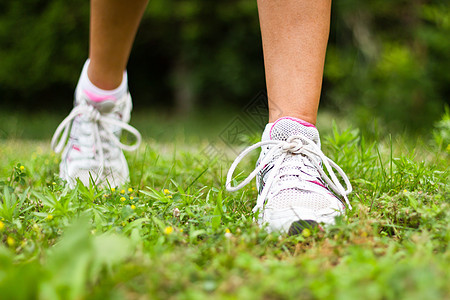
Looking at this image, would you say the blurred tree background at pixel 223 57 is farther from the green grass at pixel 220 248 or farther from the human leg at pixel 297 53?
the green grass at pixel 220 248

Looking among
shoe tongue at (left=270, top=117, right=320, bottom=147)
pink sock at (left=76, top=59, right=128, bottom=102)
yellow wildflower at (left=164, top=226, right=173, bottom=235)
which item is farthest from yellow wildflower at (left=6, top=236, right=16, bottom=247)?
pink sock at (left=76, top=59, right=128, bottom=102)

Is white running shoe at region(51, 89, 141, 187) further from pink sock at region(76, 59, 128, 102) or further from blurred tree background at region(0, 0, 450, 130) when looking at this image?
blurred tree background at region(0, 0, 450, 130)

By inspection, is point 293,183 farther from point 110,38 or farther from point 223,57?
point 223,57

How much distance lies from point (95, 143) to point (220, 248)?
99 centimetres

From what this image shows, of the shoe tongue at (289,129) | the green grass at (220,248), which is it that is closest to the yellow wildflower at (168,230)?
the green grass at (220,248)

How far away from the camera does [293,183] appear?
Answer: 1213mm

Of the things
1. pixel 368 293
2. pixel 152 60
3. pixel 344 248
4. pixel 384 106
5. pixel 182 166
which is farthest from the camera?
pixel 152 60

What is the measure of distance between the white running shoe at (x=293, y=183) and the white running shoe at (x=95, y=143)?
673 millimetres

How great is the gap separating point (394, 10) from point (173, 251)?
5.31 meters

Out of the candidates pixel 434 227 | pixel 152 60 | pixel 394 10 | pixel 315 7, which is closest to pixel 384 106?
pixel 394 10

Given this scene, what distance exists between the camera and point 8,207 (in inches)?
47.1

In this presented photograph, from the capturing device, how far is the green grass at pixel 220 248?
695 mm

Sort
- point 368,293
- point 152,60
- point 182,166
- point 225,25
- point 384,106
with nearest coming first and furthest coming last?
point 368,293
point 182,166
point 384,106
point 225,25
point 152,60

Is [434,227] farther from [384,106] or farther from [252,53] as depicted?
[252,53]
